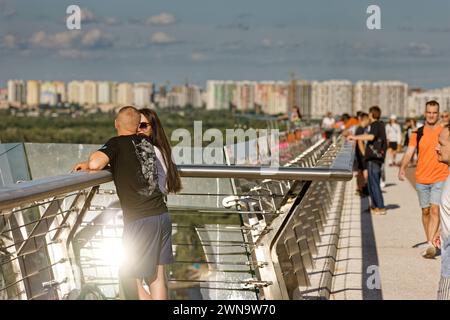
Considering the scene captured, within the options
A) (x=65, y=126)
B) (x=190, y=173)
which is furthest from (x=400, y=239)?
(x=65, y=126)

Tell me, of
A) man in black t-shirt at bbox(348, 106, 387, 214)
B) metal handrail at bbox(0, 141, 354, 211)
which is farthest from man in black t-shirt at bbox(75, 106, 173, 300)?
man in black t-shirt at bbox(348, 106, 387, 214)

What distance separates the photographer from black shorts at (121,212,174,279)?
5133 millimetres

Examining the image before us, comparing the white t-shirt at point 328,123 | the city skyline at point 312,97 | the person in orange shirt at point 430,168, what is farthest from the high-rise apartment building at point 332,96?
the person in orange shirt at point 430,168

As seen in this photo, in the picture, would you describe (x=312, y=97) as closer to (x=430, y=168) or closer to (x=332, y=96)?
(x=332, y=96)

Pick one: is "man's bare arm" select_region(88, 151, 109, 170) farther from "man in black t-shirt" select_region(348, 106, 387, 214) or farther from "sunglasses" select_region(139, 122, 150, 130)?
"man in black t-shirt" select_region(348, 106, 387, 214)

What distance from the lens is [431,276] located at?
30.8ft

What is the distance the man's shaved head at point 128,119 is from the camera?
5.22 meters

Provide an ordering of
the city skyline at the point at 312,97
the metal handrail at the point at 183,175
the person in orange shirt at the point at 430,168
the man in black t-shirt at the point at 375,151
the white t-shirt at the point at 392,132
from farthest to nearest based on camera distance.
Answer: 1. the city skyline at the point at 312,97
2. the white t-shirt at the point at 392,132
3. the man in black t-shirt at the point at 375,151
4. the person in orange shirt at the point at 430,168
5. the metal handrail at the point at 183,175

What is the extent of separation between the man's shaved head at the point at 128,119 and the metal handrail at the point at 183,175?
0.25 metres

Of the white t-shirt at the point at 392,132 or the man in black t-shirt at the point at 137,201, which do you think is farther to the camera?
the white t-shirt at the point at 392,132

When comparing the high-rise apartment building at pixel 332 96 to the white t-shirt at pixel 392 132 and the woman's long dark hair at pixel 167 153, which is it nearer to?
the white t-shirt at pixel 392 132

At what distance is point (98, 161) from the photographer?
5.10 metres

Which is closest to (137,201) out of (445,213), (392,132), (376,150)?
(445,213)
